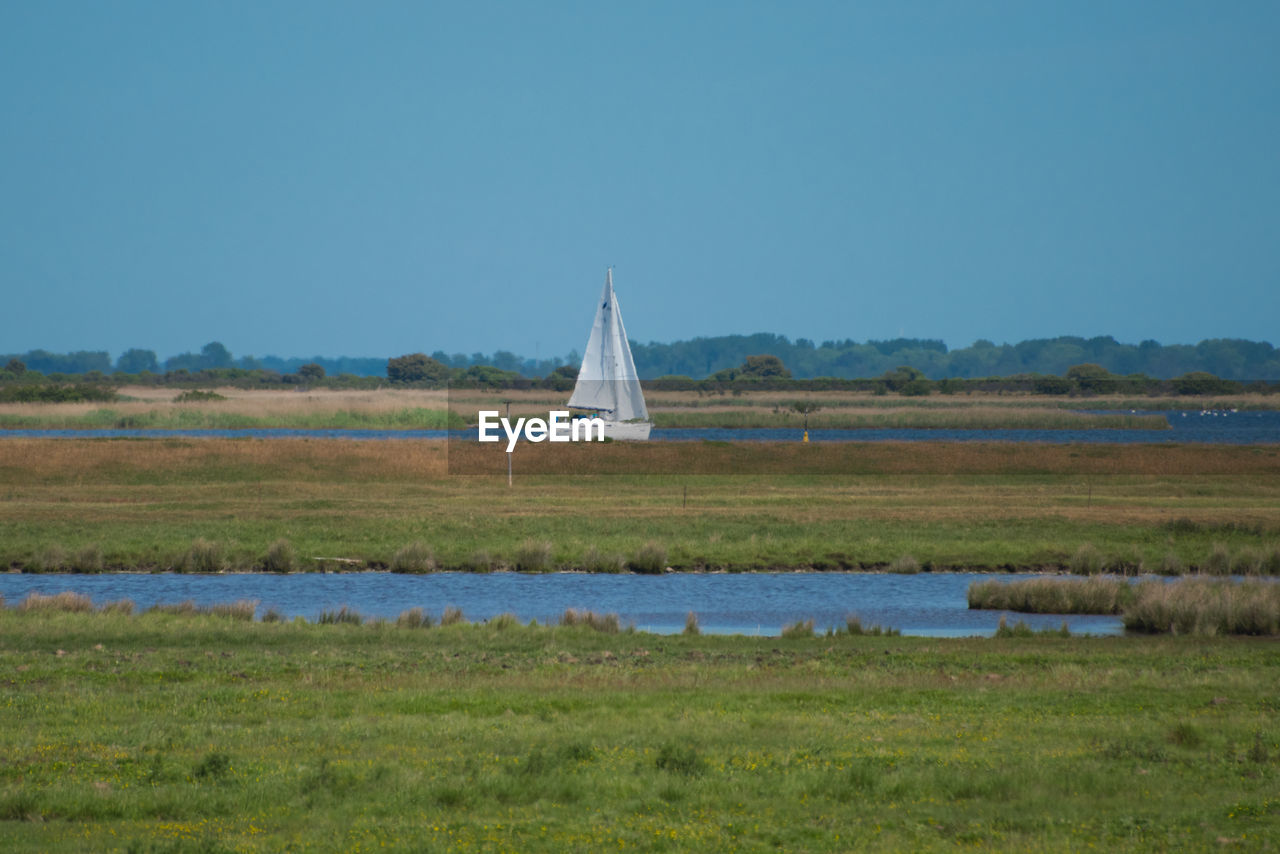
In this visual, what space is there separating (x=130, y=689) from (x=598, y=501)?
28.6 metres

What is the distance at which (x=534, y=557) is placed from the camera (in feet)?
107

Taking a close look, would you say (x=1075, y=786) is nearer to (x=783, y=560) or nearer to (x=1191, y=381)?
(x=783, y=560)

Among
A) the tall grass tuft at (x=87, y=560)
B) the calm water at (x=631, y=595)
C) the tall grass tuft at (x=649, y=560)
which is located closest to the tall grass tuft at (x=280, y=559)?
the calm water at (x=631, y=595)

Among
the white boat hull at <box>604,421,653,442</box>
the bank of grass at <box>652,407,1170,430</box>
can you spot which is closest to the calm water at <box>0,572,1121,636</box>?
the white boat hull at <box>604,421,653,442</box>

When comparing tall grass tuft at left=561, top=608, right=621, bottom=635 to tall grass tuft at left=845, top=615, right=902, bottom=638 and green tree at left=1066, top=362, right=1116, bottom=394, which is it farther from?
green tree at left=1066, top=362, right=1116, bottom=394

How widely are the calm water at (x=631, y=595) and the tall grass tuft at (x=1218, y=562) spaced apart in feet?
16.8

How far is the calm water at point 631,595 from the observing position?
25.3 meters

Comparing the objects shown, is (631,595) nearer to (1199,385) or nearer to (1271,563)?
(1271,563)

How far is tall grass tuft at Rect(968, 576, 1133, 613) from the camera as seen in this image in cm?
2612

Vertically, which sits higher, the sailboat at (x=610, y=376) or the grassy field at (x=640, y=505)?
the sailboat at (x=610, y=376)

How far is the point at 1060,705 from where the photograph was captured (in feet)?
50.4

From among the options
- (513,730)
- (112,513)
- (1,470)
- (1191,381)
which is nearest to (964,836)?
(513,730)

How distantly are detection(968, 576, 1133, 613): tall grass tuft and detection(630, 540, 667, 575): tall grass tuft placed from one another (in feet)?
27.3

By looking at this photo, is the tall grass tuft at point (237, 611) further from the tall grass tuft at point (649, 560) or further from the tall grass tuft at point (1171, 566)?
the tall grass tuft at point (1171, 566)
